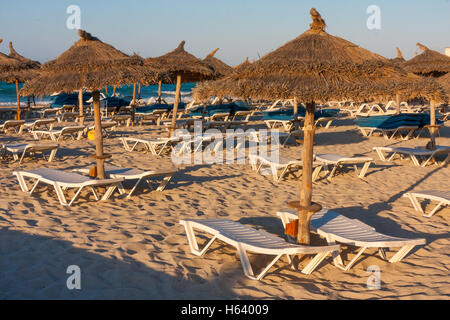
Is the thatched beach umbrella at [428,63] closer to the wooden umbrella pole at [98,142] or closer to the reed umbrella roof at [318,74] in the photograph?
the reed umbrella roof at [318,74]

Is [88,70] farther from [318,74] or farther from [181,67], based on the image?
[181,67]

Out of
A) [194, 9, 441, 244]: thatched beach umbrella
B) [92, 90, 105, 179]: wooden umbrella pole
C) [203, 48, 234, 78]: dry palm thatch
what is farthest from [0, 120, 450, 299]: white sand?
[203, 48, 234, 78]: dry palm thatch

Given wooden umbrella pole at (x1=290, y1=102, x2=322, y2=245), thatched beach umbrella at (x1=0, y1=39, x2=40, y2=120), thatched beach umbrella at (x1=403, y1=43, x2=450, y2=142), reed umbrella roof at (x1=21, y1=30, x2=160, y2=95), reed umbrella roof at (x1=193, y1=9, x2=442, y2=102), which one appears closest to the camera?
reed umbrella roof at (x1=193, y1=9, x2=442, y2=102)

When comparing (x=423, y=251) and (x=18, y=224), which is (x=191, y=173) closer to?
(x=18, y=224)

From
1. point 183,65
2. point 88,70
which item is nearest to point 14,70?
point 183,65

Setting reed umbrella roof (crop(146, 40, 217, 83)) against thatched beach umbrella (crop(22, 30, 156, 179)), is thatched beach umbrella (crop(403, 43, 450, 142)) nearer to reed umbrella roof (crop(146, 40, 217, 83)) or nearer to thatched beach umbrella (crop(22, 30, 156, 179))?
reed umbrella roof (crop(146, 40, 217, 83))

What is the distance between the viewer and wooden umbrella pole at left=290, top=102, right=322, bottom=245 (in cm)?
416

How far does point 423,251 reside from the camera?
459 cm

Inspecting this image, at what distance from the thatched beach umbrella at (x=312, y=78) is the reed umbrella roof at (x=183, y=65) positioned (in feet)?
21.7

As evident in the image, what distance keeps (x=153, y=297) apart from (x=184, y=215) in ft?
7.28

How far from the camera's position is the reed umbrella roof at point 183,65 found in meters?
10.7

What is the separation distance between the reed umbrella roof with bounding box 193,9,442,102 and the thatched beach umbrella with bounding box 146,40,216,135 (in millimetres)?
6485

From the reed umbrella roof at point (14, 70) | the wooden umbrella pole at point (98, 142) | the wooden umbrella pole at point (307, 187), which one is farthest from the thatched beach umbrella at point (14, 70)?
the wooden umbrella pole at point (307, 187)

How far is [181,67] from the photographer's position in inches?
424
